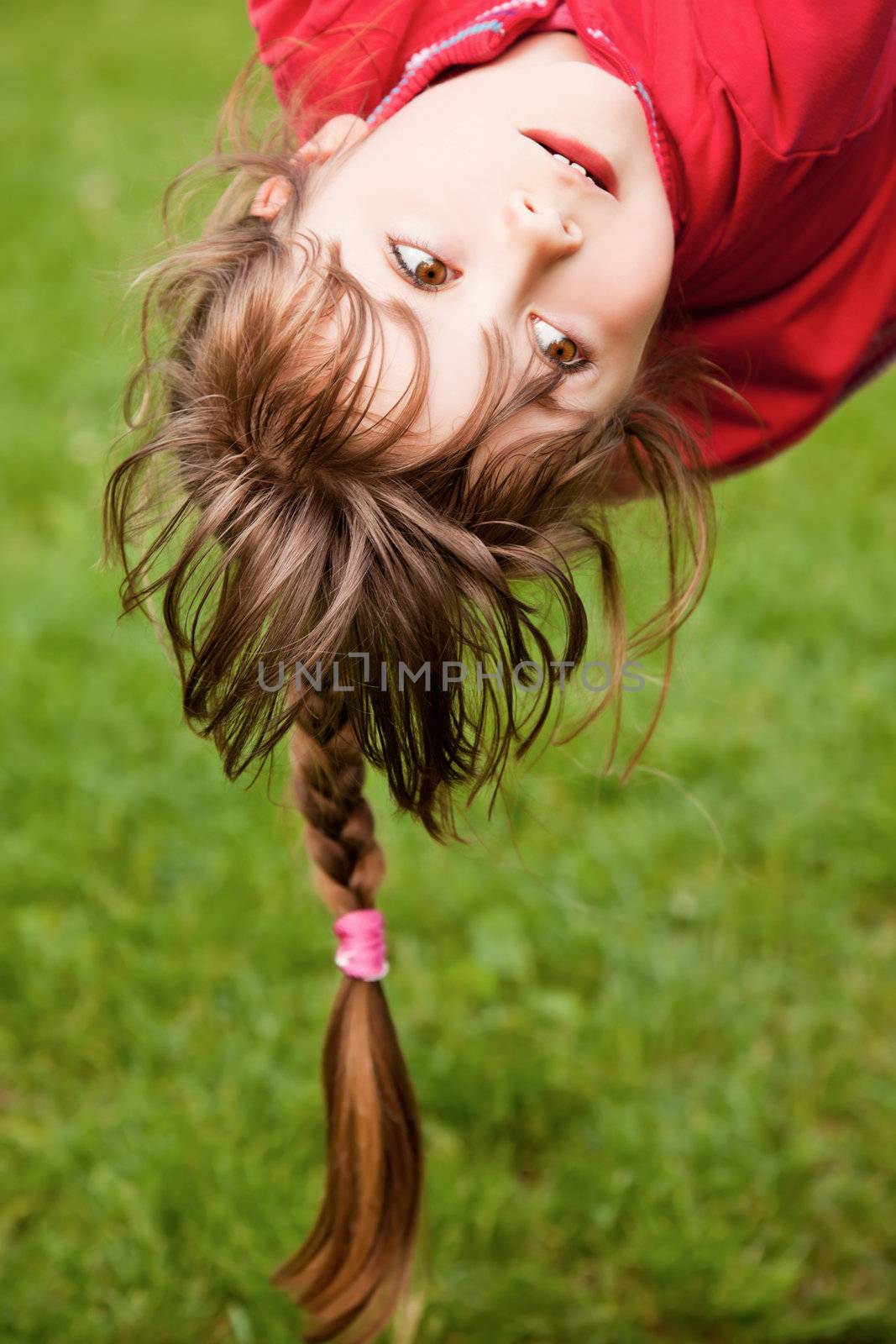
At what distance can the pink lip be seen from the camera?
53.0 inches

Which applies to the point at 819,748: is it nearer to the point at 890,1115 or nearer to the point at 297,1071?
the point at 890,1115

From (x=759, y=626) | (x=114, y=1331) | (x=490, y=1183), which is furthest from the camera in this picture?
(x=759, y=626)

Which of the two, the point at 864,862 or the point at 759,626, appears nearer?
the point at 864,862

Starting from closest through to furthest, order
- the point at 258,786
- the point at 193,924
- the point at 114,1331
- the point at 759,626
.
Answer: the point at 114,1331 < the point at 193,924 < the point at 258,786 < the point at 759,626

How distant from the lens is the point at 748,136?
1408mm

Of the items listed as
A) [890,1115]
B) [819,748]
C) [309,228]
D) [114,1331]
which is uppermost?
[309,228]

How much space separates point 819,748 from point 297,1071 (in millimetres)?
1137

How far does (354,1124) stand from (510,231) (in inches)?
36.6

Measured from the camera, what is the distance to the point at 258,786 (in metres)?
→ 2.49

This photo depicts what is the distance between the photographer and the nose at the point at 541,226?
127cm

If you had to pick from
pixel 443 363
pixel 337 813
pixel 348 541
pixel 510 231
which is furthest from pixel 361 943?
pixel 510 231

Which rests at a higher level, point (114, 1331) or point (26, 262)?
point (26, 262)

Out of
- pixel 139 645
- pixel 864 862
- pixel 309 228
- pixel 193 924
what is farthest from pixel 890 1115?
pixel 139 645

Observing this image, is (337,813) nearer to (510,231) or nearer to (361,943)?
(361,943)
